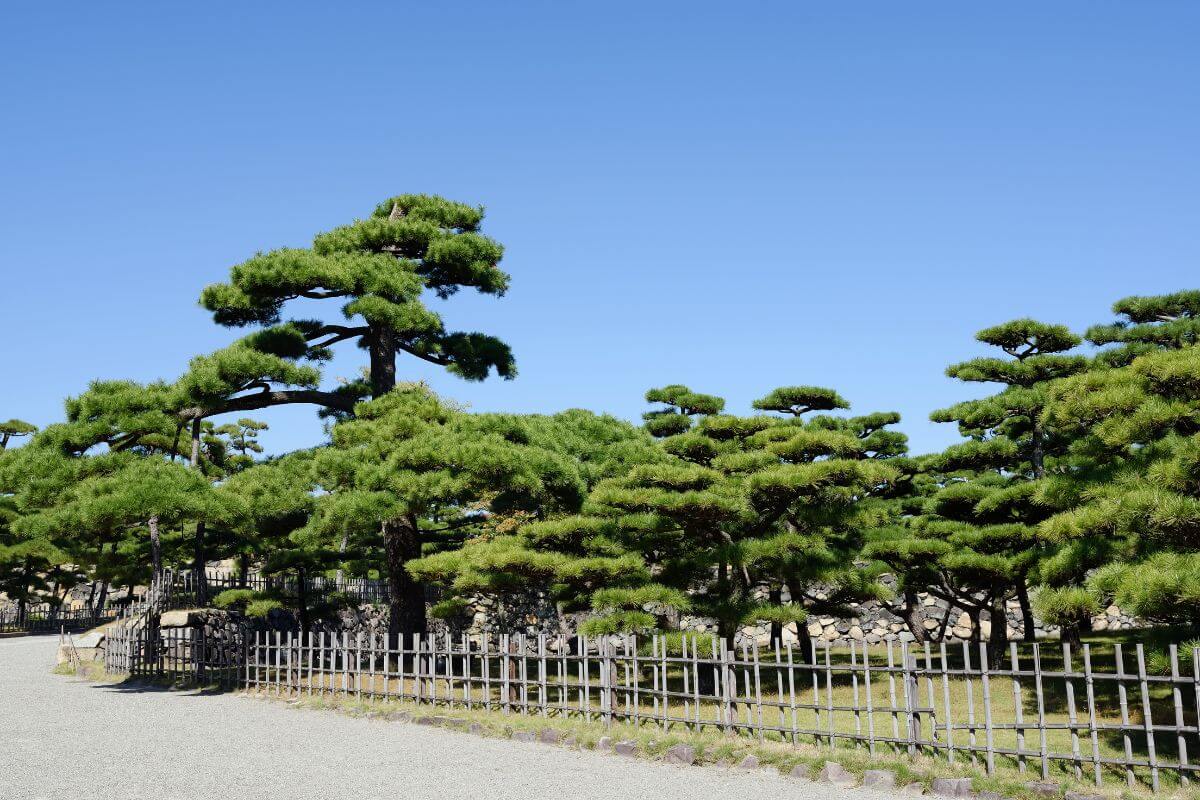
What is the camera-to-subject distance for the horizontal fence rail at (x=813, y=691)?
6.96m

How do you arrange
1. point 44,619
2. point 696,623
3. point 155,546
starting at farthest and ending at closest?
point 44,619 → point 696,623 → point 155,546

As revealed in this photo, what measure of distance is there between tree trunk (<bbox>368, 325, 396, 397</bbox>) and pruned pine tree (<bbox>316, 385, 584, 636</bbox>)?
0.87 meters

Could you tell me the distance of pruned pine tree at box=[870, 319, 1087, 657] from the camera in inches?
539

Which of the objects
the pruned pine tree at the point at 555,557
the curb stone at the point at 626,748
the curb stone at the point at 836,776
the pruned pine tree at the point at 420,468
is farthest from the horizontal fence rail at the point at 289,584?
the curb stone at the point at 836,776

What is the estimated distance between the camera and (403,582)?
14523 mm

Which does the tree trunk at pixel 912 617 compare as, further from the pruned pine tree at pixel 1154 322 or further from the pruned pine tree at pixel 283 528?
the pruned pine tree at pixel 283 528

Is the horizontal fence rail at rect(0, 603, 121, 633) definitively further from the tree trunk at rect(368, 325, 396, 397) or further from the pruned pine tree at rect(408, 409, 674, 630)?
the pruned pine tree at rect(408, 409, 674, 630)

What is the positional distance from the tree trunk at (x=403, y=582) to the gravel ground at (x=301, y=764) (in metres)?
2.59

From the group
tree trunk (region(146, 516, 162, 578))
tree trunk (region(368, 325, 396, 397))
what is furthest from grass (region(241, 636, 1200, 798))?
tree trunk (region(368, 325, 396, 397))

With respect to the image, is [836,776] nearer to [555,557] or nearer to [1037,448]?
[555,557]

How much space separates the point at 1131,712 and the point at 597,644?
20.6 ft

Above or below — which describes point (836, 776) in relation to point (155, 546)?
below

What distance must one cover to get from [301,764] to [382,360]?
25.4ft

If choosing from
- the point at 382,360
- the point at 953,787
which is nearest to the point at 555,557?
the point at 382,360
